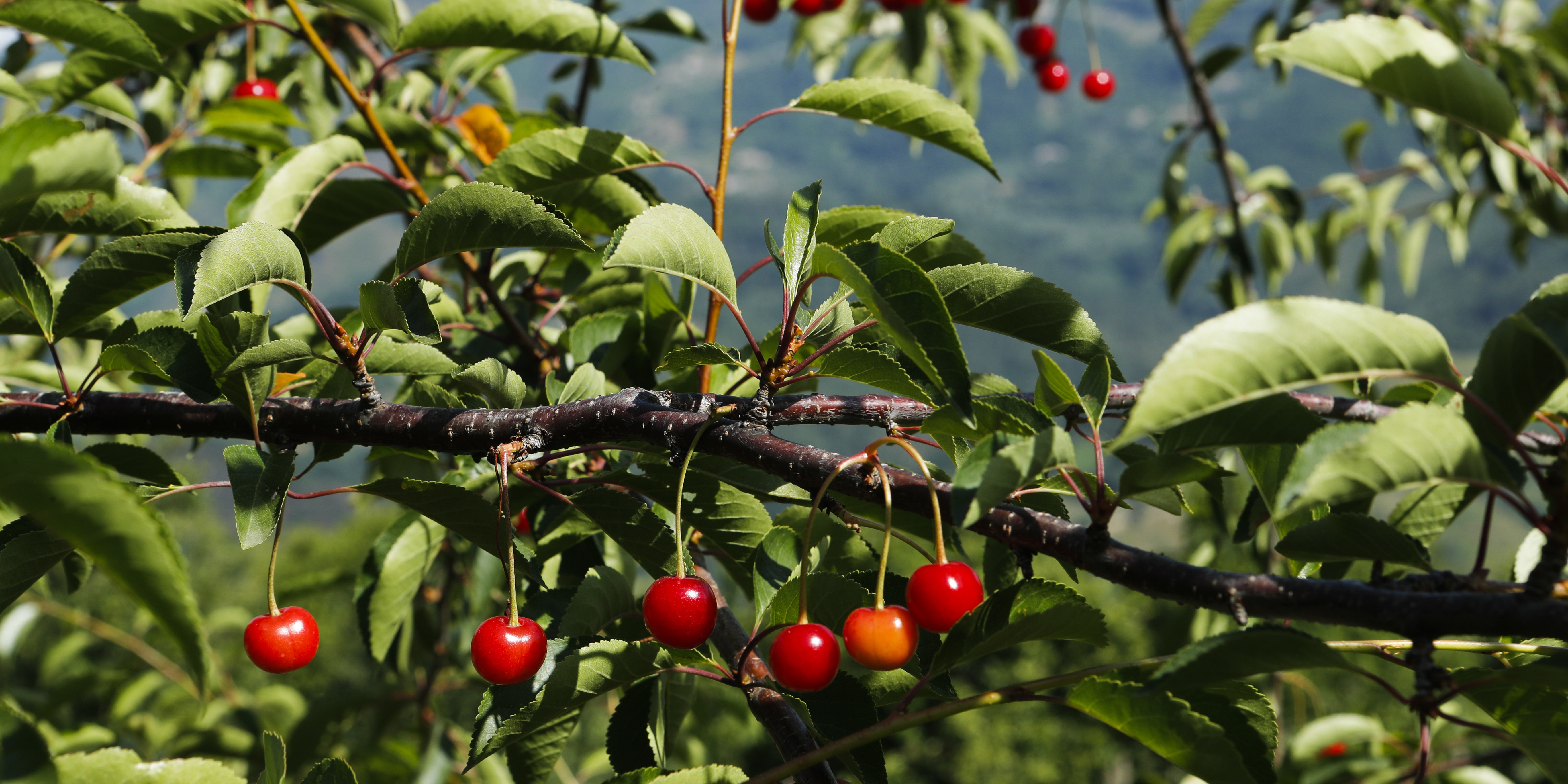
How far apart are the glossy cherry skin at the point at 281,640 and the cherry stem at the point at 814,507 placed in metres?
0.64

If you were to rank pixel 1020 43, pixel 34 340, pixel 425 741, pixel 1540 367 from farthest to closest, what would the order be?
1. pixel 1020 43
2. pixel 425 741
3. pixel 34 340
4. pixel 1540 367

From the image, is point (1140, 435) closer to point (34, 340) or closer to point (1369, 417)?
point (1369, 417)

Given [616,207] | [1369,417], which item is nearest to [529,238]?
[616,207]

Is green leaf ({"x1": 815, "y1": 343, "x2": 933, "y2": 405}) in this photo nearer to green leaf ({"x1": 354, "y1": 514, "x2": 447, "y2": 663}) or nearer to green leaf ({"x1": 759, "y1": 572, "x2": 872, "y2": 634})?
green leaf ({"x1": 759, "y1": 572, "x2": 872, "y2": 634})

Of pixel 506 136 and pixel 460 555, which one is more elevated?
pixel 506 136

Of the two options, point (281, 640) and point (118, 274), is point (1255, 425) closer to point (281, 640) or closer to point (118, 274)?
point (281, 640)

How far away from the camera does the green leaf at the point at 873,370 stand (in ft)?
3.32

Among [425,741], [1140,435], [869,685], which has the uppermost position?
[1140,435]

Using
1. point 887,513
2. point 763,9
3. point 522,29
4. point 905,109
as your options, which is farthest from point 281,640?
point 763,9

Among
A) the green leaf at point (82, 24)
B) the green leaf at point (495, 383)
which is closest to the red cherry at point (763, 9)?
the green leaf at point (82, 24)

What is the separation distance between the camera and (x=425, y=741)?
3.54 meters

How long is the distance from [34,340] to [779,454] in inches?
141

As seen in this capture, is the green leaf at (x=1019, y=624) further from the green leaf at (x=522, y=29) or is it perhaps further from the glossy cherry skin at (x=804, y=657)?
the green leaf at (x=522, y=29)

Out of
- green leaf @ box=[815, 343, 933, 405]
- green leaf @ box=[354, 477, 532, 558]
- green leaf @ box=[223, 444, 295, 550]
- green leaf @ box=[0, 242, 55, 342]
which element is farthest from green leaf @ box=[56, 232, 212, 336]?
green leaf @ box=[815, 343, 933, 405]
